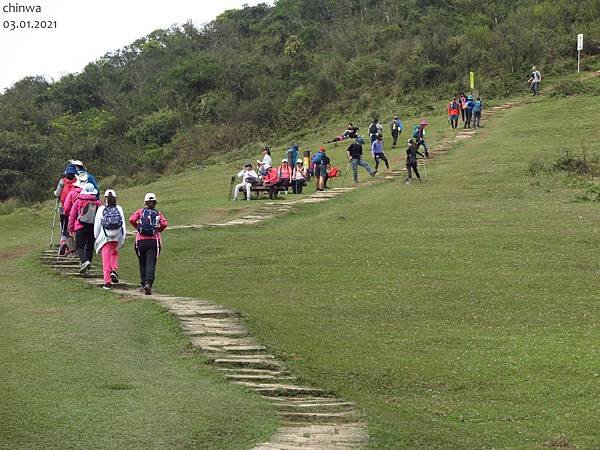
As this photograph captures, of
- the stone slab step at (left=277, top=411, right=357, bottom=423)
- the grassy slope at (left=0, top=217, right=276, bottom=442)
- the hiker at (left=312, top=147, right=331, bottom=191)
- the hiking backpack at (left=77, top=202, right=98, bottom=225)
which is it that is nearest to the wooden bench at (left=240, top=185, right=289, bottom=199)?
the hiker at (left=312, top=147, right=331, bottom=191)

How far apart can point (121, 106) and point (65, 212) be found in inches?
2284

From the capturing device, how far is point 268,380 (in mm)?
12695

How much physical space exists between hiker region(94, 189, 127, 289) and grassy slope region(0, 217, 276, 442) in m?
1.03

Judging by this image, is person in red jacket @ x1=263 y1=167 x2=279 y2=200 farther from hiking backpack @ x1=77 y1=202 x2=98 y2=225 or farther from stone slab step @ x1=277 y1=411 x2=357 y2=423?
stone slab step @ x1=277 y1=411 x2=357 y2=423

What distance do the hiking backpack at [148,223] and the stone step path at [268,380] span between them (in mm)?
1174

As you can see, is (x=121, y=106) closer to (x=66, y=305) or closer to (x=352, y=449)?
(x=66, y=305)

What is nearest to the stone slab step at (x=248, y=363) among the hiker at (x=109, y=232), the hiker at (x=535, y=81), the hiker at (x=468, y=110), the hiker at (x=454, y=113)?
the hiker at (x=109, y=232)

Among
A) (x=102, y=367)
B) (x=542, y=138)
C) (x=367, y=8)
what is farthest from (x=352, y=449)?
(x=367, y=8)

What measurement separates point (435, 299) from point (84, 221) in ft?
25.0

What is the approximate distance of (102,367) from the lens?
12.3 metres

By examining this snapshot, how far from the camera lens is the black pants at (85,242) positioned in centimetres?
2048

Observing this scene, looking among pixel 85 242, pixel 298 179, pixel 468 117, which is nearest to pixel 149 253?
pixel 85 242

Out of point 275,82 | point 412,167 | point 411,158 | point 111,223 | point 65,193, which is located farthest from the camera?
point 275,82

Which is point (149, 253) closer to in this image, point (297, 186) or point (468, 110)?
point (297, 186)
